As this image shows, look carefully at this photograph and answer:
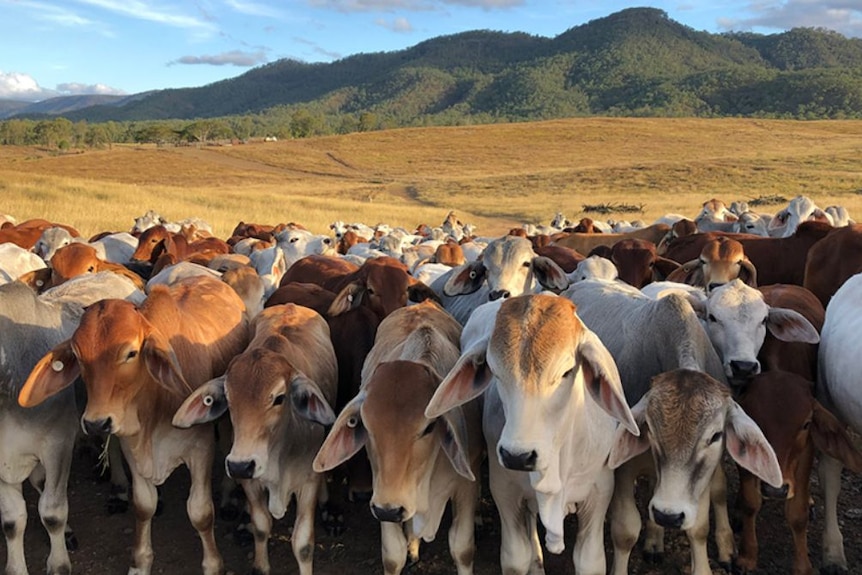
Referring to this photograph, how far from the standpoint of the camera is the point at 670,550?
5.37 m

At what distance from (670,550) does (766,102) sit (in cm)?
12187

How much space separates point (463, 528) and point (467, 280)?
246 centimetres

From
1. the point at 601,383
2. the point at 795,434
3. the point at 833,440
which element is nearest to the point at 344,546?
the point at 601,383

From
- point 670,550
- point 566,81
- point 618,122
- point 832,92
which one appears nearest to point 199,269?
point 670,550

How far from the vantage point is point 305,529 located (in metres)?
4.97

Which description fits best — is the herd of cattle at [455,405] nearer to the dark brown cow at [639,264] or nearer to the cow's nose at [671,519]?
the cow's nose at [671,519]

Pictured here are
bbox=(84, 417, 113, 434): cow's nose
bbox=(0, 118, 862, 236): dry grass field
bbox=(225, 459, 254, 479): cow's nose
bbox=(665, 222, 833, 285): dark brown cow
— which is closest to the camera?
bbox=(225, 459, 254, 479): cow's nose

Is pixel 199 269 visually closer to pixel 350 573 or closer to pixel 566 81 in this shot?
pixel 350 573

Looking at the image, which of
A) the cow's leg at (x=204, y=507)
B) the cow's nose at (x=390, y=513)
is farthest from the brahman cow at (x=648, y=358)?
the cow's leg at (x=204, y=507)

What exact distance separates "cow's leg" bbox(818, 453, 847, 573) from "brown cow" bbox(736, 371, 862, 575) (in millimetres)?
334

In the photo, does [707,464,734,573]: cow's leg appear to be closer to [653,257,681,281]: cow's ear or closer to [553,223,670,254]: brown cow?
[653,257,681,281]: cow's ear

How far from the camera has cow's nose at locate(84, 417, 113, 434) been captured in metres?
4.44

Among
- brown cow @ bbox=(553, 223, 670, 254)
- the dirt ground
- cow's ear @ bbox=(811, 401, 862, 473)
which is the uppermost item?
cow's ear @ bbox=(811, 401, 862, 473)

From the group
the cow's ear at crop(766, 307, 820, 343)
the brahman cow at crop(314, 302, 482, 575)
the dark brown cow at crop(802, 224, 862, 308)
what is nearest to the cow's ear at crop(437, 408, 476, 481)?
the brahman cow at crop(314, 302, 482, 575)
